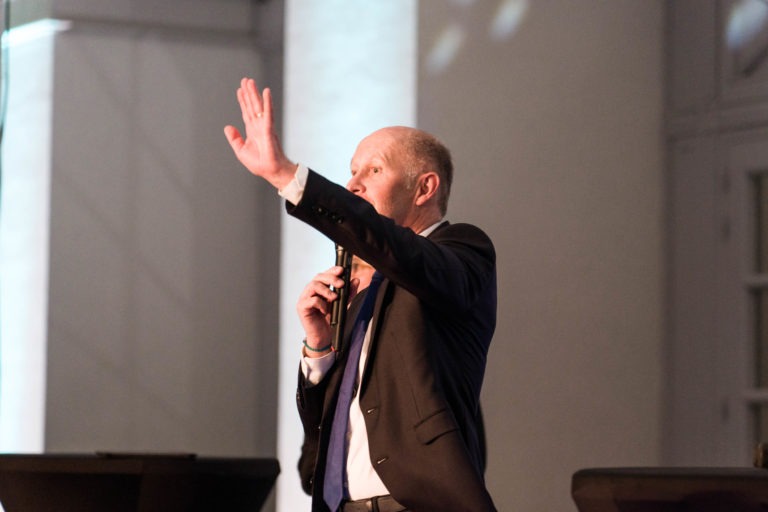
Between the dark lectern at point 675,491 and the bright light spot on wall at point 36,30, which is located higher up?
the bright light spot on wall at point 36,30

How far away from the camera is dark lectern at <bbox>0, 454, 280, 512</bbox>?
2383mm

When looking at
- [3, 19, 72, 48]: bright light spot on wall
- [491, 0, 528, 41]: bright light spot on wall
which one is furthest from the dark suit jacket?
[3, 19, 72, 48]: bright light spot on wall

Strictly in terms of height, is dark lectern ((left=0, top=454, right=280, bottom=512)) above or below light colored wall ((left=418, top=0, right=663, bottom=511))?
below

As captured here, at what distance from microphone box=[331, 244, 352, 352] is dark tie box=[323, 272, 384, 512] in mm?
Answer: 77

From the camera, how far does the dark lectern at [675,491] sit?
5.10 feet

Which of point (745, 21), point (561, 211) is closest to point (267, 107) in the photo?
point (561, 211)

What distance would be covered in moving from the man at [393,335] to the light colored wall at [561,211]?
6.13 ft

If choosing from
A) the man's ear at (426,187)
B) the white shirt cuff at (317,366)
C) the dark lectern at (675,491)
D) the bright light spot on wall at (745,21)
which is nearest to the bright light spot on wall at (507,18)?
the bright light spot on wall at (745,21)

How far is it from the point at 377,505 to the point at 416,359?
10.3 inches

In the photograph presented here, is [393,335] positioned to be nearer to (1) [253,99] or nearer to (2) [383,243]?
(2) [383,243]

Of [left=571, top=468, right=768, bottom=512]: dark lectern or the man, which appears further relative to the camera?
the man

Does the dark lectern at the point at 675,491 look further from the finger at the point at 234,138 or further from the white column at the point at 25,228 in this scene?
the white column at the point at 25,228

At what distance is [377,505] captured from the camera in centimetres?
211

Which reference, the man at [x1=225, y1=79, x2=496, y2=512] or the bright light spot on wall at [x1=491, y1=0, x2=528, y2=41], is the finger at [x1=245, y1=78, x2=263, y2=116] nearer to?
the man at [x1=225, y1=79, x2=496, y2=512]
